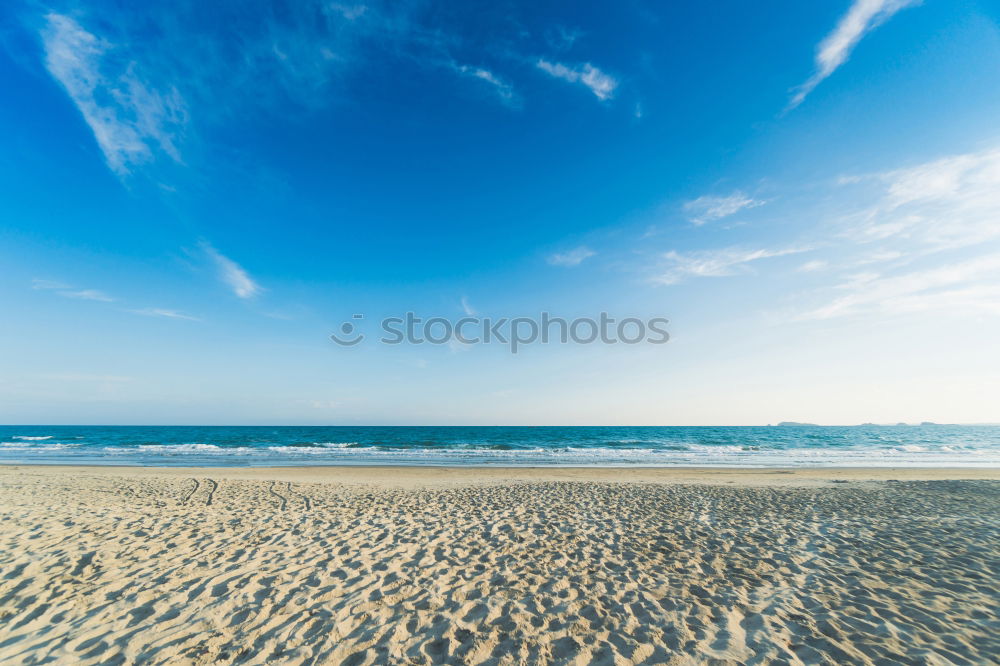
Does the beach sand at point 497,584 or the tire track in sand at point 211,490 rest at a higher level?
the beach sand at point 497,584

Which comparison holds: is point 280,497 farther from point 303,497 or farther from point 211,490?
point 211,490

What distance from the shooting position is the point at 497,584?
6195 mm

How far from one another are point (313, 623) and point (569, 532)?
5484 millimetres

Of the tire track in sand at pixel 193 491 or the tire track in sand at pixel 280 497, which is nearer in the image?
the tire track in sand at pixel 280 497

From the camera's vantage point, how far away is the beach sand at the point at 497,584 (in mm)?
4602

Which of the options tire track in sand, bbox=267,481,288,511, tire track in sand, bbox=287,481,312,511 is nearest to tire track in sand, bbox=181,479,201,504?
tire track in sand, bbox=267,481,288,511

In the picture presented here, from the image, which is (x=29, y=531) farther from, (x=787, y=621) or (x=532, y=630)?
(x=787, y=621)

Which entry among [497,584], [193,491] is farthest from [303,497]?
[497,584]

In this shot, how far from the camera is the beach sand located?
4.60m

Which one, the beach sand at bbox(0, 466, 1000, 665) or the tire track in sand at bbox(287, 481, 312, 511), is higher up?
the beach sand at bbox(0, 466, 1000, 665)

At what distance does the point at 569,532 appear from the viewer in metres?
8.88

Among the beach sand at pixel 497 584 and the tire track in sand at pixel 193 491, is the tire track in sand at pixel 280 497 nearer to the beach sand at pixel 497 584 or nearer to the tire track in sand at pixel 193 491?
the beach sand at pixel 497 584

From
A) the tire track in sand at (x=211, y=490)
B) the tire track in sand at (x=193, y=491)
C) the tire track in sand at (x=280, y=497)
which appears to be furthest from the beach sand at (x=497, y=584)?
the tire track in sand at (x=193, y=491)

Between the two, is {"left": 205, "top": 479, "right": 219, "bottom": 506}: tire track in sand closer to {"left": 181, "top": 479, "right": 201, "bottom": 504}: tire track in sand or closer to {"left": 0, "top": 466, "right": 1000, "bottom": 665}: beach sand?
{"left": 181, "top": 479, "right": 201, "bottom": 504}: tire track in sand
